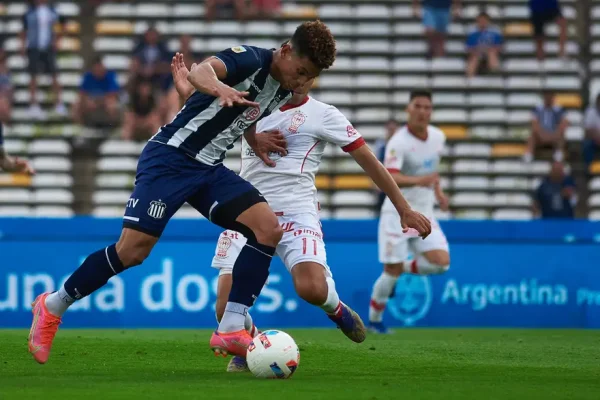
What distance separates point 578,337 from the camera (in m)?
12.2

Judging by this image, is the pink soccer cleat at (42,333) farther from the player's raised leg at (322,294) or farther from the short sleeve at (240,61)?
the short sleeve at (240,61)

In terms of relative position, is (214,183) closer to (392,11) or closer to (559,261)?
(559,261)

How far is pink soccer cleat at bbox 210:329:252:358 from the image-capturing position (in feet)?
24.1

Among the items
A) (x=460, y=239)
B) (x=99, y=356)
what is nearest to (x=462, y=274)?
(x=460, y=239)

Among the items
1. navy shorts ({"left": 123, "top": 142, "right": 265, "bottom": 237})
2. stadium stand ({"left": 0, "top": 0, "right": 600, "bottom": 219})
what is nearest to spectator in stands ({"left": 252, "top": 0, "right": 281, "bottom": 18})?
stadium stand ({"left": 0, "top": 0, "right": 600, "bottom": 219})

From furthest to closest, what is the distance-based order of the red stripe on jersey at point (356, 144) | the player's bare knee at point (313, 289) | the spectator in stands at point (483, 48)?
the spectator in stands at point (483, 48) → the player's bare knee at point (313, 289) → the red stripe on jersey at point (356, 144)

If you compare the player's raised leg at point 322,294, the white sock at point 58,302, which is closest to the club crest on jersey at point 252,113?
the player's raised leg at point 322,294

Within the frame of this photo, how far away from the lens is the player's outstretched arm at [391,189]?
7576mm

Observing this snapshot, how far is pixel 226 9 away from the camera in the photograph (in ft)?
71.2

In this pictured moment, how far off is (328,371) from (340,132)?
66.9 inches

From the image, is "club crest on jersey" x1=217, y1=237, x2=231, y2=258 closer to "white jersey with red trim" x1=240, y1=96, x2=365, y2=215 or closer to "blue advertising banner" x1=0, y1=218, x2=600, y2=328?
"white jersey with red trim" x1=240, y1=96, x2=365, y2=215

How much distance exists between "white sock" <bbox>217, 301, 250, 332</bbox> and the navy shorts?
1.70 ft

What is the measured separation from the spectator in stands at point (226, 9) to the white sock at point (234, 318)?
48.1 ft

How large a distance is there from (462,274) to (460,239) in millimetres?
470
